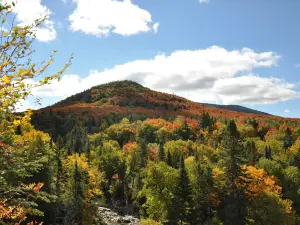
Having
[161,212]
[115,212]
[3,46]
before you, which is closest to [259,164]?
[115,212]

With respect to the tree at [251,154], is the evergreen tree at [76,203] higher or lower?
lower

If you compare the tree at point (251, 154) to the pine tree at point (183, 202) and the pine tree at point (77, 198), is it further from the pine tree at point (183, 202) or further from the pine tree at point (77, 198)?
the pine tree at point (77, 198)

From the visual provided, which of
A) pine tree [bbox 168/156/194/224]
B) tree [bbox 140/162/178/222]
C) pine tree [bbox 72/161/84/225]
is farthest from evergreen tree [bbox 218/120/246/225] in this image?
pine tree [bbox 72/161/84/225]

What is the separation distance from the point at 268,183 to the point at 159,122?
102m

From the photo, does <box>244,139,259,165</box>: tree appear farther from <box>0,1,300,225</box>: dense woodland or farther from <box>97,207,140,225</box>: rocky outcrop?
<box>97,207,140,225</box>: rocky outcrop

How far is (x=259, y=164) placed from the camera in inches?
3184

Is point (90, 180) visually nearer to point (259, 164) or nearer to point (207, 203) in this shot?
point (207, 203)

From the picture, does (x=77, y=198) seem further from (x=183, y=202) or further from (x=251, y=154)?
(x=251, y=154)

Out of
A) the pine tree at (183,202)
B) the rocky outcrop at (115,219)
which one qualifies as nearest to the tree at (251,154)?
the rocky outcrop at (115,219)

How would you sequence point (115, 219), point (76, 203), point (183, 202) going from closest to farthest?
1. point (183, 202)
2. point (76, 203)
3. point (115, 219)

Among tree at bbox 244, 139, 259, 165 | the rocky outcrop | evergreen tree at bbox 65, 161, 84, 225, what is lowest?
the rocky outcrop

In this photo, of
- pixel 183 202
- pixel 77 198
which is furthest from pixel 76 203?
pixel 183 202

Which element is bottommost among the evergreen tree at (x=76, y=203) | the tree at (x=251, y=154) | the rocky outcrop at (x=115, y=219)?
the rocky outcrop at (x=115, y=219)

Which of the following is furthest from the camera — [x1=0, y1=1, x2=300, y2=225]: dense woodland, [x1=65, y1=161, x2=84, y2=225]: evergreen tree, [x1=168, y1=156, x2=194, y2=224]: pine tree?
[x1=65, y1=161, x2=84, y2=225]: evergreen tree
